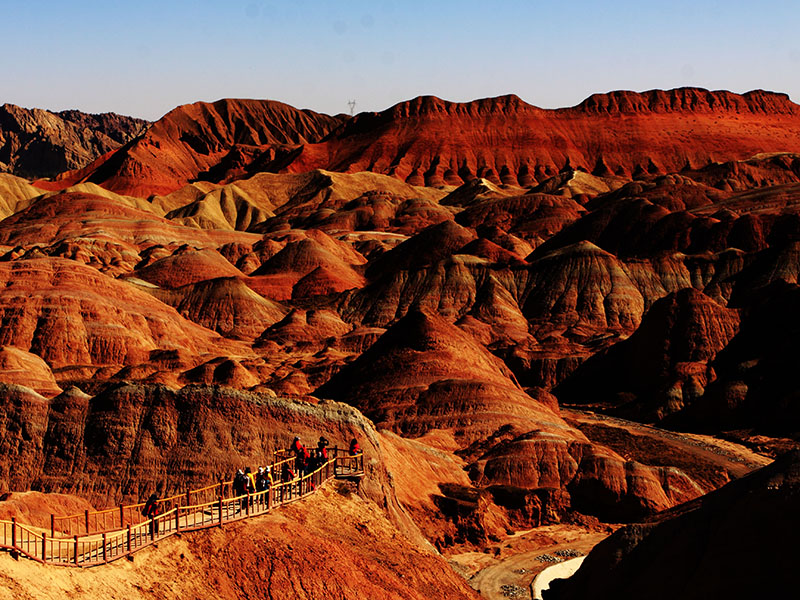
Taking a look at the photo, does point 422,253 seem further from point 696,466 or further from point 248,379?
point 696,466

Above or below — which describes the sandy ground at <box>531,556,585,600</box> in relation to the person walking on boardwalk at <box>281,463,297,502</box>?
below

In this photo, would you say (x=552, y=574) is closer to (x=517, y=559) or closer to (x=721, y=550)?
(x=517, y=559)

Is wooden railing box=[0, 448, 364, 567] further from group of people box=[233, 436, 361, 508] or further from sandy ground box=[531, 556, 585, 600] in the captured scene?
sandy ground box=[531, 556, 585, 600]

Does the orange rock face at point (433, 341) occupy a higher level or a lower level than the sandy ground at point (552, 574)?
higher

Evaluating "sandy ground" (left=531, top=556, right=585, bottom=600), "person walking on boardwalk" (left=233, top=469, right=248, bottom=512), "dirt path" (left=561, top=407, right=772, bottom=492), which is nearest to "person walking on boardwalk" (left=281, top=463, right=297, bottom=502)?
"person walking on boardwalk" (left=233, top=469, right=248, bottom=512)

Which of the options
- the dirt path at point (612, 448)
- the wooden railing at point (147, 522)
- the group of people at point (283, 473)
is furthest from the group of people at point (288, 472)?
the dirt path at point (612, 448)

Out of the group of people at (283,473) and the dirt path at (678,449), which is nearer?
the group of people at (283,473)

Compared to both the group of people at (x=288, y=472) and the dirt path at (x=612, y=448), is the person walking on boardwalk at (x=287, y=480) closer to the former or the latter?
the group of people at (x=288, y=472)

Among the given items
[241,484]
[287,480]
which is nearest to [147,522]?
[241,484]
